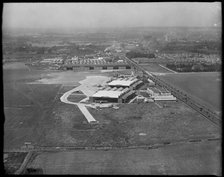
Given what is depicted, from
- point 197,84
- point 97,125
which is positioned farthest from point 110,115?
point 197,84

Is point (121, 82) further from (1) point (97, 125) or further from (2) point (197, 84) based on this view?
(1) point (97, 125)

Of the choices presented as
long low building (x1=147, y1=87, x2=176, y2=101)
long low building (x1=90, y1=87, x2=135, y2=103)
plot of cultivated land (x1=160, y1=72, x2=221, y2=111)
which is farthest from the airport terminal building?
plot of cultivated land (x1=160, y1=72, x2=221, y2=111)

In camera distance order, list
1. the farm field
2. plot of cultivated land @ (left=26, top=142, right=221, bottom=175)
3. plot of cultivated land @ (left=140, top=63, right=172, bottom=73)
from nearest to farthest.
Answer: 1. plot of cultivated land @ (left=26, top=142, right=221, bottom=175)
2. the farm field
3. plot of cultivated land @ (left=140, top=63, right=172, bottom=73)

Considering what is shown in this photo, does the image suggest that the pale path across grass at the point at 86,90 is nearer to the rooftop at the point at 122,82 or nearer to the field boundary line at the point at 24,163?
the rooftop at the point at 122,82

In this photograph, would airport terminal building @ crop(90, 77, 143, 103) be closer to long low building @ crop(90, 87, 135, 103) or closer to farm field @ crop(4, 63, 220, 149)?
long low building @ crop(90, 87, 135, 103)

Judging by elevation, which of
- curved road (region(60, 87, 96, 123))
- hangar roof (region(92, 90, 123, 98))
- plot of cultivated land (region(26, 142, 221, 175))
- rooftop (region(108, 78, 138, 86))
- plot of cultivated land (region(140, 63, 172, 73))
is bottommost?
plot of cultivated land (region(26, 142, 221, 175))

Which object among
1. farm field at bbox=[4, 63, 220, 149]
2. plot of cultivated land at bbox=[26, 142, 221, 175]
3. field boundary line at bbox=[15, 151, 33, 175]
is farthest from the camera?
farm field at bbox=[4, 63, 220, 149]

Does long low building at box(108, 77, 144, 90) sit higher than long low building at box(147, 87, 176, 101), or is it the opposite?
long low building at box(108, 77, 144, 90)
